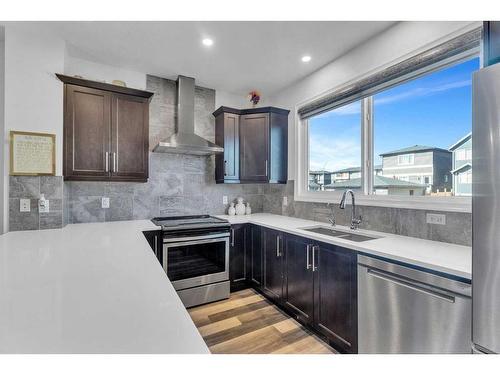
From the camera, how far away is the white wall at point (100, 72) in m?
2.51

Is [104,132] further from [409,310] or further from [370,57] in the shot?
[409,310]

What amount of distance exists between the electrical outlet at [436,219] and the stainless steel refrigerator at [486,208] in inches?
35.2

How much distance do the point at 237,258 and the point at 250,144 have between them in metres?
1.49

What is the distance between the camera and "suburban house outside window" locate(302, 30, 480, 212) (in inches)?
67.2

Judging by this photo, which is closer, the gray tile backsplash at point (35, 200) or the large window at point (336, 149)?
the gray tile backsplash at point (35, 200)

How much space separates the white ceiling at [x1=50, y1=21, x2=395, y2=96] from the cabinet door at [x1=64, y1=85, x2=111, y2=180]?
1.57 feet

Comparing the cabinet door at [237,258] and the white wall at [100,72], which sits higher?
the white wall at [100,72]

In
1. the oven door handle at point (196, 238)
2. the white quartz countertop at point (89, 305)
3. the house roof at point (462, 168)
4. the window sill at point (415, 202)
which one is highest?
the house roof at point (462, 168)

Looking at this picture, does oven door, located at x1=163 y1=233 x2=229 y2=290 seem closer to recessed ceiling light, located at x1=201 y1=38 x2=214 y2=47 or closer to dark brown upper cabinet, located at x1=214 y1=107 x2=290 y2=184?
dark brown upper cabinet, located at x1=214 y1=107 x2=290 y2=184

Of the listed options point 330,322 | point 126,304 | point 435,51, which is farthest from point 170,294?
point 435,51

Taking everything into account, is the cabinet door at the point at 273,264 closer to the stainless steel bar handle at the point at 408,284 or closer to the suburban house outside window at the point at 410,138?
the suburban house outside window at the point at 410,138

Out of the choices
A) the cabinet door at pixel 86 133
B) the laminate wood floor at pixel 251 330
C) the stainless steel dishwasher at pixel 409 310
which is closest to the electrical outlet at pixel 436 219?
the stainless steel dishwasher at pixel 409 310

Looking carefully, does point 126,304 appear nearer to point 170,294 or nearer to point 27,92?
point 170,294

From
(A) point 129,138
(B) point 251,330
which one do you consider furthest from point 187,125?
(B) point 251,330
